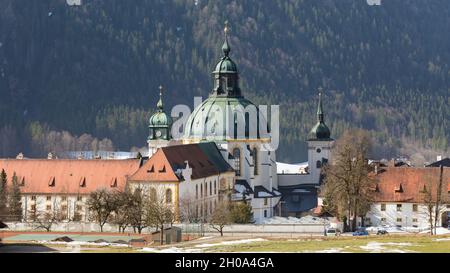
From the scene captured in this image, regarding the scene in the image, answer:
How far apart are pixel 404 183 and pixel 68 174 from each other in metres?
24.1

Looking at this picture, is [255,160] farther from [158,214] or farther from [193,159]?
[158,214]

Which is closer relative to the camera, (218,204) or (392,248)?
(392,248)

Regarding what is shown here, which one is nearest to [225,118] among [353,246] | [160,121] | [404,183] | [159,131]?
[159,131]

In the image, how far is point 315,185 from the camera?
139 metres

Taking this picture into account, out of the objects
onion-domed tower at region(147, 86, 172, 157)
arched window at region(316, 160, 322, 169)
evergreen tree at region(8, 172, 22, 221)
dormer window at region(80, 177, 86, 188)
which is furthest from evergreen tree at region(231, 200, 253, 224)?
arched window at region(316, 160, 322, 169)

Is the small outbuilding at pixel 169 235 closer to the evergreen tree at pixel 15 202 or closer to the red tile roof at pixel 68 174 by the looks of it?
the evergreen tree at pixel 15 202

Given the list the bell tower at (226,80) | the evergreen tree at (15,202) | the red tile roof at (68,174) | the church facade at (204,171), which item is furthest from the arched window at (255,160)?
→ the evergreen tree at (15,202)

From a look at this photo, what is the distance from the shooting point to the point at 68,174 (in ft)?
375

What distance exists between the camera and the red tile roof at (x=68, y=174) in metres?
112

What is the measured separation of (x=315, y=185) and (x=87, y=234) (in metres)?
55.6

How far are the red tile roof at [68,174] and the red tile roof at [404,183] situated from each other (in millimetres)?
17582

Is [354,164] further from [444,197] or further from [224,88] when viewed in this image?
[224,88]

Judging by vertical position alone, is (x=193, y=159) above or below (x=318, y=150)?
below
